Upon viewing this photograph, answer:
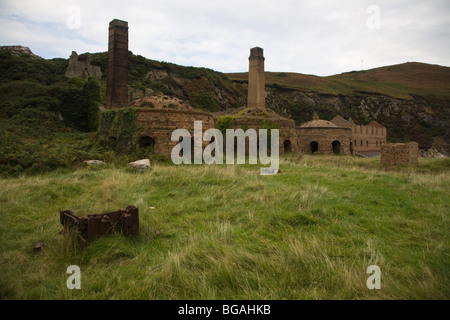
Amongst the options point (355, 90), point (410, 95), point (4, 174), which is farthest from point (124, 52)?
point (410, 95)

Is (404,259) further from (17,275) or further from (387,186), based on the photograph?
(387,186)

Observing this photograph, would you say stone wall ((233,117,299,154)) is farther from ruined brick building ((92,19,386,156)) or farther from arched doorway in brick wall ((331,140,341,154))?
arched doorway in brick wall ((331,140,341,154))

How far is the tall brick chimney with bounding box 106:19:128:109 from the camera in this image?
17062 mm

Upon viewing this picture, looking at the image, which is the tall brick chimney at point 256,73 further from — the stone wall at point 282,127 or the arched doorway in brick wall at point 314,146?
the stone wall at point 282,127

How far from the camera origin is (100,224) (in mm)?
3867

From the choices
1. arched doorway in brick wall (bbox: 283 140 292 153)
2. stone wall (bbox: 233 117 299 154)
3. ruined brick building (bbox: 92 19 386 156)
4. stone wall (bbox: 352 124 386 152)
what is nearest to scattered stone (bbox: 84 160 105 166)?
ruined brick building (bbox: 92 19 386 156)

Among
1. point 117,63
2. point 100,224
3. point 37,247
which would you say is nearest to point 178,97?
point 117,63

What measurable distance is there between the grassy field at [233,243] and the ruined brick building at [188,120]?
593 centimetres

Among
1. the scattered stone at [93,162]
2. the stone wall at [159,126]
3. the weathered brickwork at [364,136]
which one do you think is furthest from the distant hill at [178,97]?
the weathered brickwork at [364,136]

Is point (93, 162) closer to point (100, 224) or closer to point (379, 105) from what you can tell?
point (100, 224)

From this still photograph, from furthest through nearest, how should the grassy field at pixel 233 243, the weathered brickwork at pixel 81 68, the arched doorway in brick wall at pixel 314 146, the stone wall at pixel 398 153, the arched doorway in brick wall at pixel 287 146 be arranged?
the weathered brickwork at pixel 81 68, the arched doorway in brick wall at pixel 314 146, the arched doorway in brick wall at pixel 287 146, the stone wall at pixel 398 153, the grassy field at pixel 233 243

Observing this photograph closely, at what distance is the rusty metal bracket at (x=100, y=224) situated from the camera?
3766 millimetres

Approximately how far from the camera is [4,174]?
350 inches

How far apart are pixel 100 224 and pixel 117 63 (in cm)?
1589
